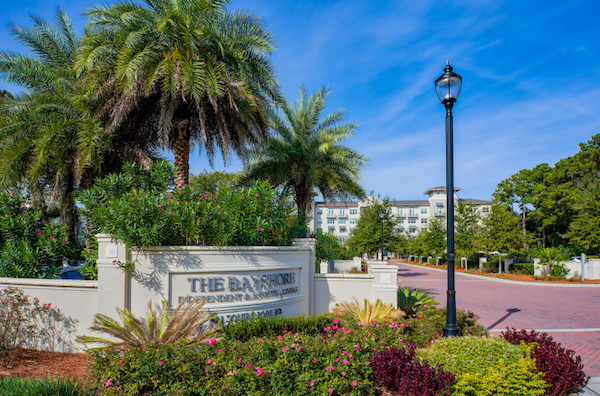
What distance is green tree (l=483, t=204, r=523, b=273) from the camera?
96.6 feet

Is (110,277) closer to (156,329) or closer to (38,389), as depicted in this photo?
(156,329)

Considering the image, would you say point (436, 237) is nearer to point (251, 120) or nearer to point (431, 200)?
point (251, 120)

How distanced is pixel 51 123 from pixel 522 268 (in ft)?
108

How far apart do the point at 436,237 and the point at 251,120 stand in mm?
39840

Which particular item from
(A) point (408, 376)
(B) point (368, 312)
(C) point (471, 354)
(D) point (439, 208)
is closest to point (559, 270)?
(B) point (368, 312)

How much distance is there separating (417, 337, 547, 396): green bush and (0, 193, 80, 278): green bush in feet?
26.0

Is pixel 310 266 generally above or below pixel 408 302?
above

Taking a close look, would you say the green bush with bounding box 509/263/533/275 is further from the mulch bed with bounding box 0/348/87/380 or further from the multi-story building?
the multi-story building

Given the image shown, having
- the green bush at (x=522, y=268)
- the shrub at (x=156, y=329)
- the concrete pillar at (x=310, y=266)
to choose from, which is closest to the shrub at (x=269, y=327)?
the shrub at (x=156, y=329)

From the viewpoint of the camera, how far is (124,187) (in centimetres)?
784

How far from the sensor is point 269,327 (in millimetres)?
5809

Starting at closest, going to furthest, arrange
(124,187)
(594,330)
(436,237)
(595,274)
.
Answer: (124,187) → (594,330) → (595,274) → (436,237)

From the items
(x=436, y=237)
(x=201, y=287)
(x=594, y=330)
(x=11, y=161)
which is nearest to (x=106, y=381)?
(x=201, y=287)

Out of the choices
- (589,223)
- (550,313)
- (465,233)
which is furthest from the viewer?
(465,233)
